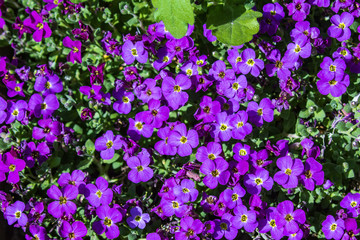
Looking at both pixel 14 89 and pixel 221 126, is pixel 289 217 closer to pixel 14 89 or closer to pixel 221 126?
pixel 221 126

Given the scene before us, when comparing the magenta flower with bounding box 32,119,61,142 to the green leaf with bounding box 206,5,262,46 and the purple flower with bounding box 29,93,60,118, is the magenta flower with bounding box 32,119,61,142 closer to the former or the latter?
the purple flower with bounding box 29,93,60,118

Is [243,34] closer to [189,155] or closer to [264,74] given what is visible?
[264,74]

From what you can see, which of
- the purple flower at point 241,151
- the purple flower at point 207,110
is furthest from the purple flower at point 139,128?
the purple flower at point 241,151

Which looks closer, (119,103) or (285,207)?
(285,207)

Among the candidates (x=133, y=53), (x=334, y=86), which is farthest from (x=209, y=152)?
(x=334, y=86)

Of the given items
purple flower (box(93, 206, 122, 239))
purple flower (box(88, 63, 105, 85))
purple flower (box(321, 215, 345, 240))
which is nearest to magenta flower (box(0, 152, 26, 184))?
purple flower (box(93, 206, 122, 239))

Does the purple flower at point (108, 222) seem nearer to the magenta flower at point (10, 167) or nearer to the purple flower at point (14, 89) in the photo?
the magenta flower at point (10, 167)

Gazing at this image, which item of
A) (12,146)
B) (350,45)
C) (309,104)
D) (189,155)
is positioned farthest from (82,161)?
(350,45)
